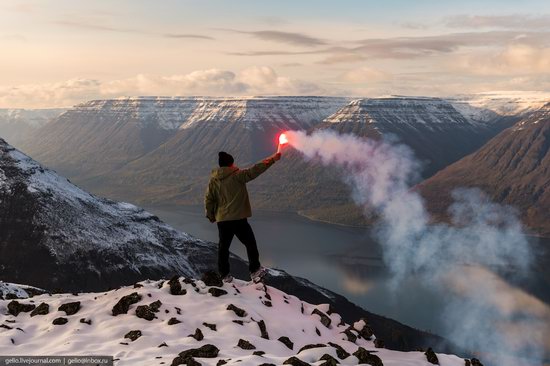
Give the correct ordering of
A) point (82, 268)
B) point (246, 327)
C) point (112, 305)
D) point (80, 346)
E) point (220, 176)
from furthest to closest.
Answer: point (82, 268) → point (220, 176) → point (112, 305) → point (246, 327) → point (80, 346)

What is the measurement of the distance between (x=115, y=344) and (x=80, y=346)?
1.13 m

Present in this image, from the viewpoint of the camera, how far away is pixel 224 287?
23.7 m

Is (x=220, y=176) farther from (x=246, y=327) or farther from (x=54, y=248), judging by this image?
(x=54, y=248)

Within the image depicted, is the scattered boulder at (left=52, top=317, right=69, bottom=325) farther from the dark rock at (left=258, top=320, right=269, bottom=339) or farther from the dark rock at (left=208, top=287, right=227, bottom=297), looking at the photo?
the dark rock at (left=258, top=320, right=269, bottom=339)

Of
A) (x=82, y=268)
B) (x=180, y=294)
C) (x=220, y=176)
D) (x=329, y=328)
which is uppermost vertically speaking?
(x=220, y=176)

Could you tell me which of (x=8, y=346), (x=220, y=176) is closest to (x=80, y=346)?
(x=8, y=346)

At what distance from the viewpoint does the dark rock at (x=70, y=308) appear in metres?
21.1

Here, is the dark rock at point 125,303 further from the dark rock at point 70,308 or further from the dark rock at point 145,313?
the dark rock at point 70,308

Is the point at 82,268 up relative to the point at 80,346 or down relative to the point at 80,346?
down

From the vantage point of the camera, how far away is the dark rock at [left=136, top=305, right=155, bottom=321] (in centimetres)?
2015

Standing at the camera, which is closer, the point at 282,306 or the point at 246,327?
the point at 246,327

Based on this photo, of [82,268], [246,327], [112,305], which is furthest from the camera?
[82,268]

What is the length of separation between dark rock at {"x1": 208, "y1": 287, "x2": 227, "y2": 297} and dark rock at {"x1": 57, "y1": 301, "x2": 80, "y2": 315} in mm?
5255

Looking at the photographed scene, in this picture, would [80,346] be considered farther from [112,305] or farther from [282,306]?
[282,306]
